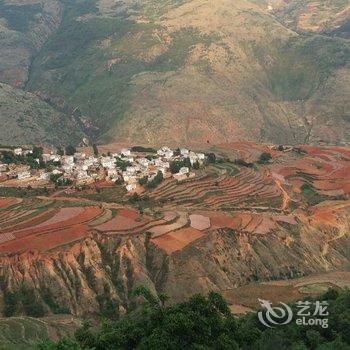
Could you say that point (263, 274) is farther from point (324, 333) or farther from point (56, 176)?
point (56, 176)

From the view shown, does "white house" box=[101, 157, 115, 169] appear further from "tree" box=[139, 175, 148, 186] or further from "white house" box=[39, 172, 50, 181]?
"tree" box=[139, 175, 148, 186]

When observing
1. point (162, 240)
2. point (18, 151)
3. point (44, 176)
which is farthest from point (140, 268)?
point (18, 151)

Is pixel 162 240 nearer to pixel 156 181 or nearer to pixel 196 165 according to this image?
pixel 156 181

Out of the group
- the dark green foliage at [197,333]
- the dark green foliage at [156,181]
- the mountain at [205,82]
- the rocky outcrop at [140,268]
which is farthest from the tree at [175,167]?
the dark green foliage at [197,333]

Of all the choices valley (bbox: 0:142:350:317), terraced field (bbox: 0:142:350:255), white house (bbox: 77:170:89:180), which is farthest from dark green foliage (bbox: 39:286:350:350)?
white house (bbox: 77:170:89:180)

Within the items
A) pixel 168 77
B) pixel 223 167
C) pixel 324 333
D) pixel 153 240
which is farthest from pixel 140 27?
pixel 324 333
